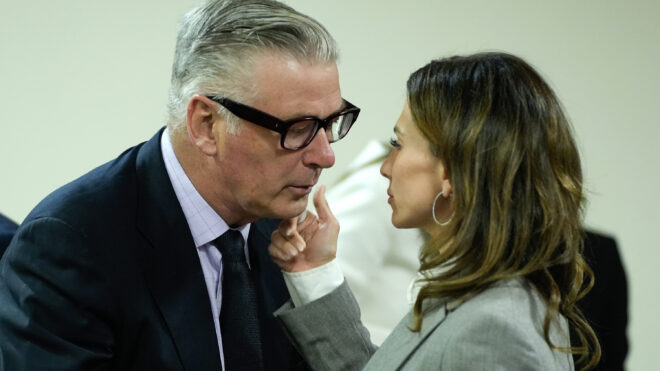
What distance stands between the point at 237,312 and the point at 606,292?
1129 mm

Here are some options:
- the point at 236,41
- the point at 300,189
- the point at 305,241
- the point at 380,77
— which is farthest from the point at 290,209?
the point at 380,77

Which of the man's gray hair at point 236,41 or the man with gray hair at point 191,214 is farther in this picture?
the man's gray hair at point 236,41

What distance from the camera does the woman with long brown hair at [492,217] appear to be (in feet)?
4.17

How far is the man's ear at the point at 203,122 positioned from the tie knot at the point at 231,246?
166 millimetres

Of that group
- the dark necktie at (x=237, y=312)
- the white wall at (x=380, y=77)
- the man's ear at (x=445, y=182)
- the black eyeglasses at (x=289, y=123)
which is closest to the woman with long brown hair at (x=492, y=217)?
the man's ear at (x=445, y=182)

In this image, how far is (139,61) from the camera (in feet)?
8.99

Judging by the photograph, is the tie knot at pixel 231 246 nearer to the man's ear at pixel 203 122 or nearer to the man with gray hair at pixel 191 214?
the man with gray hair at pixel 191 214

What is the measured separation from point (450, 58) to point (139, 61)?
59.7 inches

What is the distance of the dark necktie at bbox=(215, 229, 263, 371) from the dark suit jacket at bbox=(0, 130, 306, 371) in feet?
0.21

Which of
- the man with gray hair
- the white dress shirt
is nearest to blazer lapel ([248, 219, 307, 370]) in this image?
the man with gray hair

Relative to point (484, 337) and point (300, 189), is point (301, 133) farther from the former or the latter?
point (484, 337)

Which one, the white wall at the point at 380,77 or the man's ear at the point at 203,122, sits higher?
the man's ear at the point at 203,122

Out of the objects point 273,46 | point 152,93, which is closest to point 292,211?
point 273,46

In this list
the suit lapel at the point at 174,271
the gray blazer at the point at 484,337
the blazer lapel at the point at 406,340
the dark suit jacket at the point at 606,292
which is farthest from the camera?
the dark suit jacket at the point at 606,292
